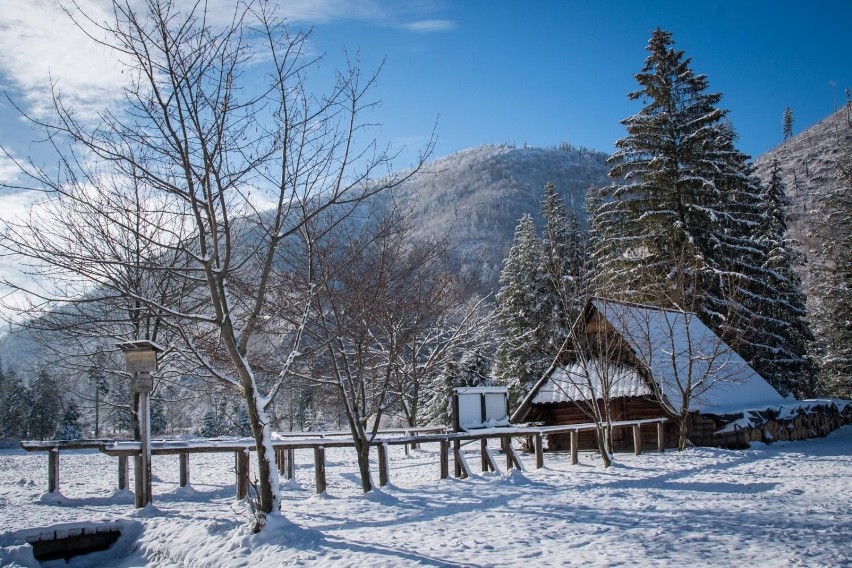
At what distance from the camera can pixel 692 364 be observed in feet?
62.3

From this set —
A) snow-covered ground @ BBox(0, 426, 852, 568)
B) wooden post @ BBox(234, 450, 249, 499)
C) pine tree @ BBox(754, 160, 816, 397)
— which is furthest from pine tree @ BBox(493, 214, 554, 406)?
wooden post @ BBox(234, 450, 249, 499)

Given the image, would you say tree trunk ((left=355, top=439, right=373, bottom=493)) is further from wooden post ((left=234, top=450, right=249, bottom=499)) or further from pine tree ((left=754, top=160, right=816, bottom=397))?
pine tree ((left=754, top=160, right=816, bottom=397))

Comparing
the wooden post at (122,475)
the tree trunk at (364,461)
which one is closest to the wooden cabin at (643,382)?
the tree trunk at (364,461)

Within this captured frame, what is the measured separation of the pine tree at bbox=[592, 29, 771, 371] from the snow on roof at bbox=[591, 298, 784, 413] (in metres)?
5.01

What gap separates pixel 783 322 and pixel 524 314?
13134mm

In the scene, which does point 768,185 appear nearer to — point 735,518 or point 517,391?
point 517,391

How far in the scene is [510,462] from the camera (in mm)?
13734

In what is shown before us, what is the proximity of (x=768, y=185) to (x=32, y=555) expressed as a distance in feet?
121

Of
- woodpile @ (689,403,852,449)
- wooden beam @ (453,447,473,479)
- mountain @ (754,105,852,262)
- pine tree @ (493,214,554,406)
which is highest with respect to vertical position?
mountain @ (754,105,852,262)

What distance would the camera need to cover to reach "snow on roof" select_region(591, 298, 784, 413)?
1856cm

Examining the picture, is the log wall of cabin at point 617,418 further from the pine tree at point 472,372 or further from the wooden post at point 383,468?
the pine tree at point 472,372

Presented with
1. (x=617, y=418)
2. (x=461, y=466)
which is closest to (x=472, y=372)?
(x=617, y=418)

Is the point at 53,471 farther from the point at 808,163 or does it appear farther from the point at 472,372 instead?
the point at 808,163

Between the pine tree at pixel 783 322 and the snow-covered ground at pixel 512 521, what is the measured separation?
55.9ft
